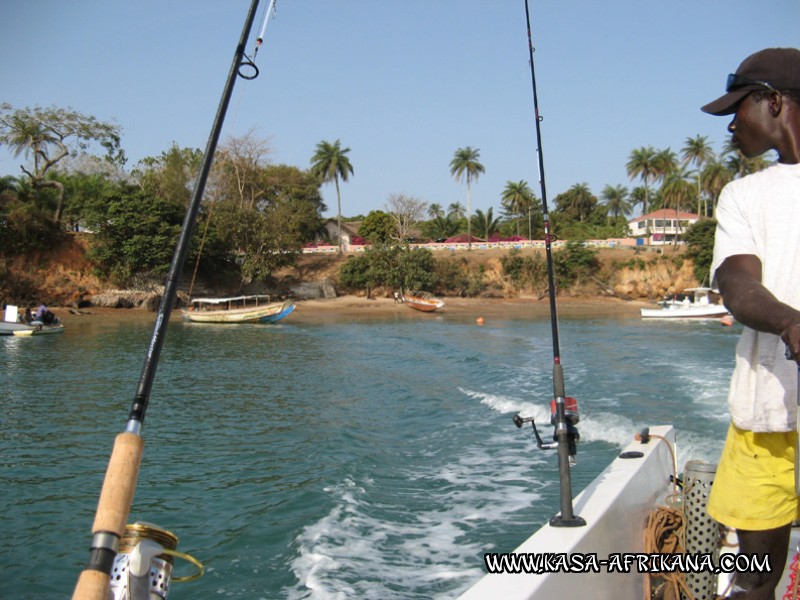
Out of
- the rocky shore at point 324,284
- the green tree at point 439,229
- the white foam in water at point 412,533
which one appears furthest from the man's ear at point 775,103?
the green tree at point 439,229

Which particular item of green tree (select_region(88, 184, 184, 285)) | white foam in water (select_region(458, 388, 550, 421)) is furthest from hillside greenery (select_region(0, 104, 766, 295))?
white foam in water (select_region(458, 388, 550, 421))

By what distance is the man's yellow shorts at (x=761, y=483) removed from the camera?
1953 millimetres

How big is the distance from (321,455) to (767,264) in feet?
26.9

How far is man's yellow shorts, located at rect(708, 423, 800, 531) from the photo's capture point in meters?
1.95

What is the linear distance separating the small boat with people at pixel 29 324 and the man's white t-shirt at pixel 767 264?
30.4 meters

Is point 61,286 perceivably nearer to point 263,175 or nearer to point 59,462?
point 263,175

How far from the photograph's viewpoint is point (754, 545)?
203cm

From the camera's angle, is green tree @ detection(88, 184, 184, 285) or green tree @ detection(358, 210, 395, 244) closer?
green tree @ detection(88, 184, 184, 285)

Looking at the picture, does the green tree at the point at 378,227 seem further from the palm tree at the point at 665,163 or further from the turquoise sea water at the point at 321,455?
the turquoise sea water at the point at 321,455

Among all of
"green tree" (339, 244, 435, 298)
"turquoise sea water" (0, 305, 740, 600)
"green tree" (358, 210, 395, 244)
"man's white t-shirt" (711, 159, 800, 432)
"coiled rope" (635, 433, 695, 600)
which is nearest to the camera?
"man's white t-shirt" (711, 159, 800, 432)

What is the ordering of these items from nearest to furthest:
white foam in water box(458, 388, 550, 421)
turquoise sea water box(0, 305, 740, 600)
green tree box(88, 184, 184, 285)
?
turquoise sea water box(0, 305, 740, 600), white foam in water box(458, 388, 550, 421), green tree box(88, 184, 184, 285)

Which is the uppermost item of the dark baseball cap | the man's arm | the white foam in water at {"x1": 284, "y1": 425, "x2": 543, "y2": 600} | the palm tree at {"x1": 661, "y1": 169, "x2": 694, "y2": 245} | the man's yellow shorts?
the palm tree at {"x1": 661, "y1": 169, "x2": 694, "y2": 245}

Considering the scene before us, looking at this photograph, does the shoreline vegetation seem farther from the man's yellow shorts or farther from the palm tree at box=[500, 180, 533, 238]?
the man's yellow shorts

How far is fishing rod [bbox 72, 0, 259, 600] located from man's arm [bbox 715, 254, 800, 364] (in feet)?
5.64
